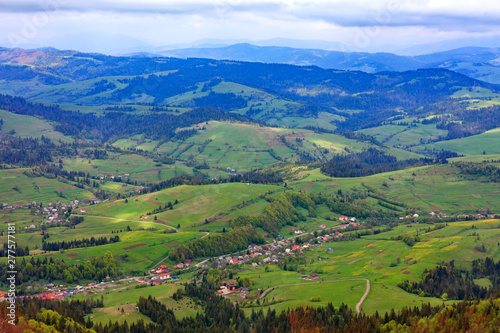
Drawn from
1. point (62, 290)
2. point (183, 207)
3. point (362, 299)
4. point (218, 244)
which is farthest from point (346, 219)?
point (62, 290)

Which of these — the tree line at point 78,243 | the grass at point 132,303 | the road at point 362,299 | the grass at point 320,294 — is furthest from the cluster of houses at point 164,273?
the road at point 362,299

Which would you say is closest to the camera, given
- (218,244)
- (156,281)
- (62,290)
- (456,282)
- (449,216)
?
(456,282)

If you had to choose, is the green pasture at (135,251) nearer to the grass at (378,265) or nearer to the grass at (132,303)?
the grass at (132,303)

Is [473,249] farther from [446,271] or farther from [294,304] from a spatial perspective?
[294,304]

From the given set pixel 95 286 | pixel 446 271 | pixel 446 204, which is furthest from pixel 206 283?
pixel 446 204

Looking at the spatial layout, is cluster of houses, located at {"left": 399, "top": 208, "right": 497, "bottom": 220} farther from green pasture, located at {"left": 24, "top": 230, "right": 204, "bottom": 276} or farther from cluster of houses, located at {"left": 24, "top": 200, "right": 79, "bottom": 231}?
cluster of houses, located at {"left": 24, "top": 200, "right": 79, "bottom": 231}

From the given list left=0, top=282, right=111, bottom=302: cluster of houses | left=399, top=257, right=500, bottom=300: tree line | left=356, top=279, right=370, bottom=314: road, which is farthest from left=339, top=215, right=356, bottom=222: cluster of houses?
left=0, top=282, right=111, bottom=302: cluster of houses

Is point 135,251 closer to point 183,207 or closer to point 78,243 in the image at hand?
point 78,243

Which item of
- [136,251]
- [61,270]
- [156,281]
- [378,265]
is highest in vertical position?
[61,270]

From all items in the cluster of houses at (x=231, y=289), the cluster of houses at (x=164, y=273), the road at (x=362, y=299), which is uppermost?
the road at (x=362, y=299)

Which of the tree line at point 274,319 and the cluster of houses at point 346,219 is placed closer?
the tree line at point 274,319

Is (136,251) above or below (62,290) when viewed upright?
below

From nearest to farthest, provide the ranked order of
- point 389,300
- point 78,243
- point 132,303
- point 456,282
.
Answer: point 389,300
point 132,303
point 456,282
point 78,243
